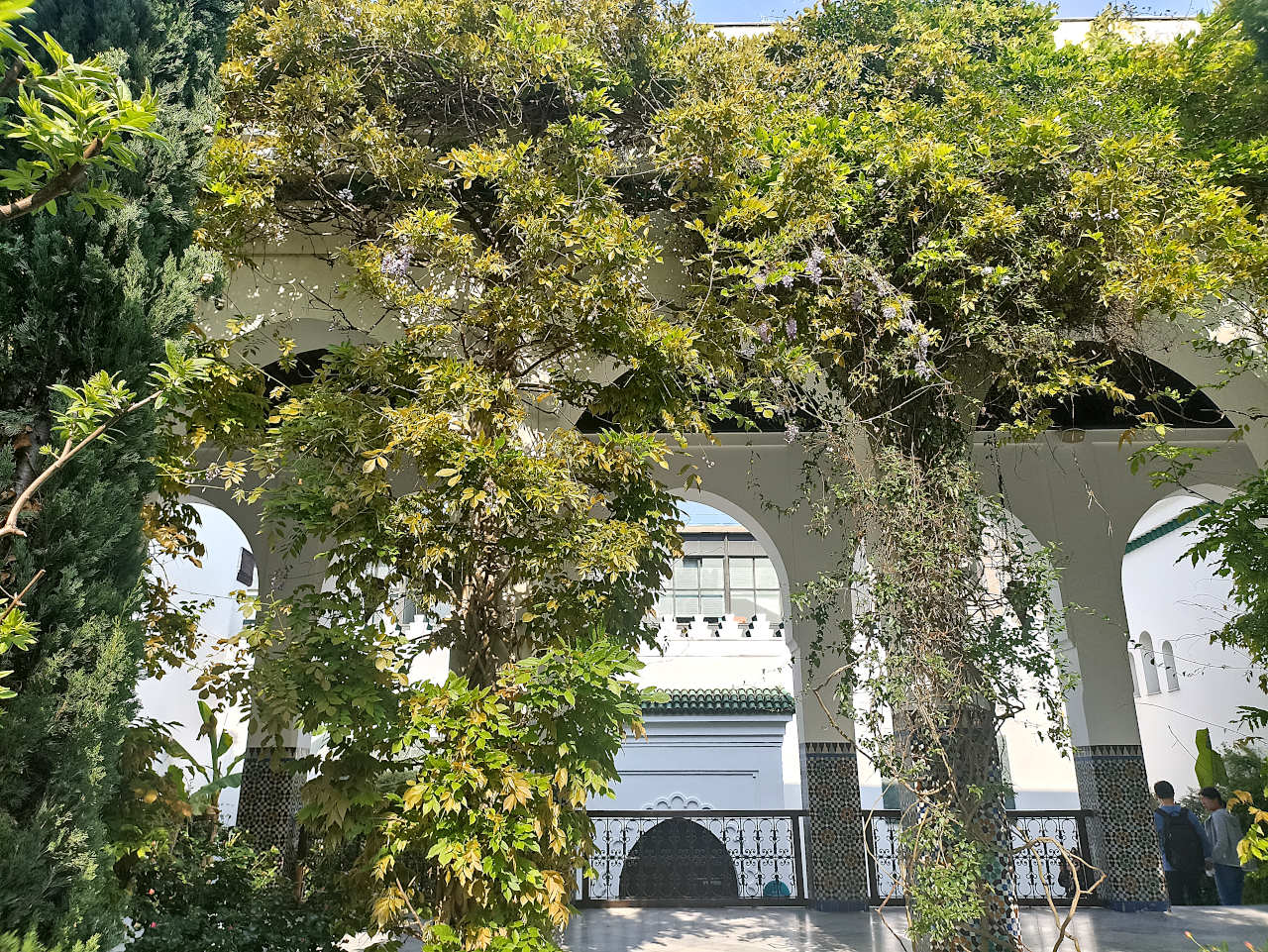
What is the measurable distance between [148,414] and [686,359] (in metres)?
2.27

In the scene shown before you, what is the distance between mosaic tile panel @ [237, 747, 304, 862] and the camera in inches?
302

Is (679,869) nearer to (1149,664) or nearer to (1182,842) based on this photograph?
(1182,842)

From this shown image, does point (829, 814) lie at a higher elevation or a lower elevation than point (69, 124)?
lower

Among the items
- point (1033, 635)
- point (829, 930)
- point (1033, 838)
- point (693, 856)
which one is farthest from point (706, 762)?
point (1033, 635)

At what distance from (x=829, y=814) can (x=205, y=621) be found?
29.5ft

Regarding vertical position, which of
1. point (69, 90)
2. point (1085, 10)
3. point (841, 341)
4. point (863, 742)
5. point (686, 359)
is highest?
point (1085, 10)

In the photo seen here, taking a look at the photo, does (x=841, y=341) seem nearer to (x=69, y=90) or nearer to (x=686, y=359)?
(x=686, y=359)

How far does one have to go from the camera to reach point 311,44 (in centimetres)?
476

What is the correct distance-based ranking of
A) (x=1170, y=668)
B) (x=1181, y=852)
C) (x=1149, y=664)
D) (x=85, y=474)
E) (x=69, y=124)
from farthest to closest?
(x=1149, y=664) < (x=1170, y=668) < (x=1181, y=852) < (x=85, y=474) < (x=69, y=124)

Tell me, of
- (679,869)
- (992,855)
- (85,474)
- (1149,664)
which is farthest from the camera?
(1149,664)

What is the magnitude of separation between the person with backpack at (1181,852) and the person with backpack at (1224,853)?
16 cm

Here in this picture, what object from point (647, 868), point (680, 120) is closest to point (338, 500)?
point (680, 120)

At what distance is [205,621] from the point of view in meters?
12.6

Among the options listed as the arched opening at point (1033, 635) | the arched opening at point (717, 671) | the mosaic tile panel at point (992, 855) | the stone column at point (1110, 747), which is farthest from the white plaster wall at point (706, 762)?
the mosaic tile panel at point (992, 855)
